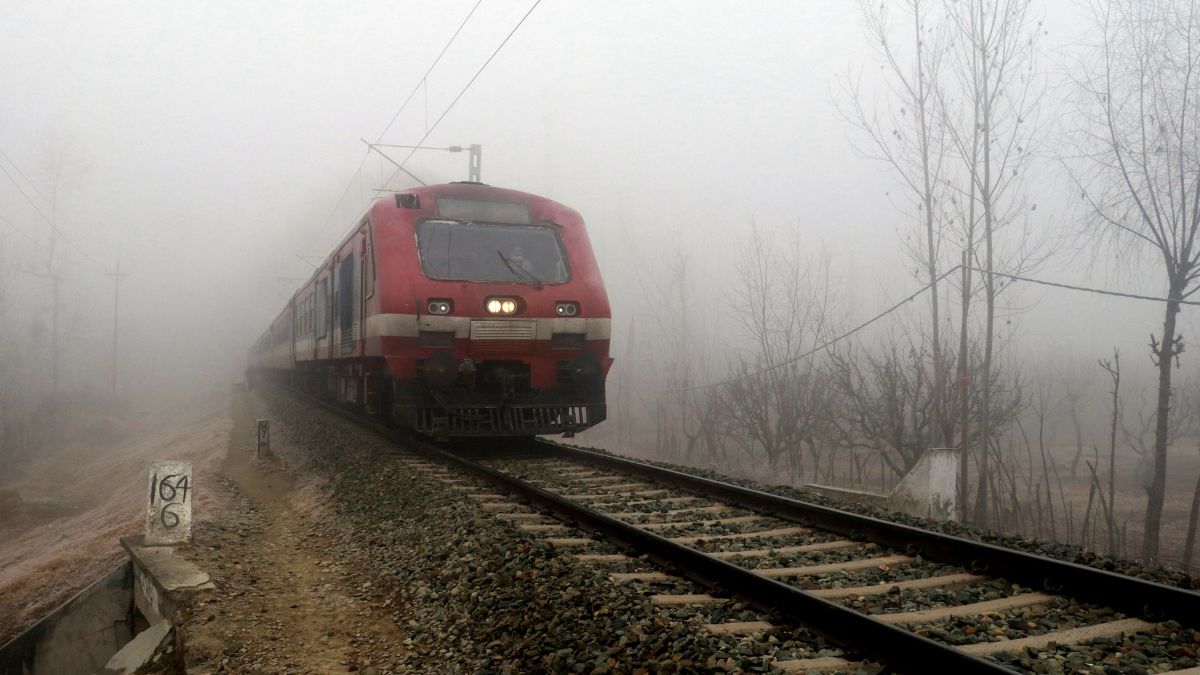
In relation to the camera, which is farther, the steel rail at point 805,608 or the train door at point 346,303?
the train door at point 346,303

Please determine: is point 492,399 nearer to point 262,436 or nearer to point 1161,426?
point 262,436

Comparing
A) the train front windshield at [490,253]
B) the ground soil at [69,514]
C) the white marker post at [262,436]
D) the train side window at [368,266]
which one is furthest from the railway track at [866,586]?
the white marker post at [262,436]

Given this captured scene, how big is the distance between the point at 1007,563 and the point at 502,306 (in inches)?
225

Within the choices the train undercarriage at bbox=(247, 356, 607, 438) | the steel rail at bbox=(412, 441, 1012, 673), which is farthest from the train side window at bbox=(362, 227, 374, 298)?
the steel rail at bbox=(412, 441, 1012, 673)

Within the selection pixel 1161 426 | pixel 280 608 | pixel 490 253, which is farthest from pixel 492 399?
pixel 1161 426

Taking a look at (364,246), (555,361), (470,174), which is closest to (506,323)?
(555,361)

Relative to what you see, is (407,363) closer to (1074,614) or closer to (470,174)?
(1074,614)

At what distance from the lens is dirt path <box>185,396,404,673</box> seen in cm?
400

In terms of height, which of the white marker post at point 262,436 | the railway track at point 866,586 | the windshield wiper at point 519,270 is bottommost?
the white marker post at point 262,436

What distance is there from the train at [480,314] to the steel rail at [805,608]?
345cm

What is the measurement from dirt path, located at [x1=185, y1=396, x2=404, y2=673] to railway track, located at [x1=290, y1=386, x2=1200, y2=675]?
3.91ft

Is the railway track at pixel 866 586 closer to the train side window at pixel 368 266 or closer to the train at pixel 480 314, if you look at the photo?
the train at pixel 480 314

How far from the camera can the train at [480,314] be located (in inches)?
326

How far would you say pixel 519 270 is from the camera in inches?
348
